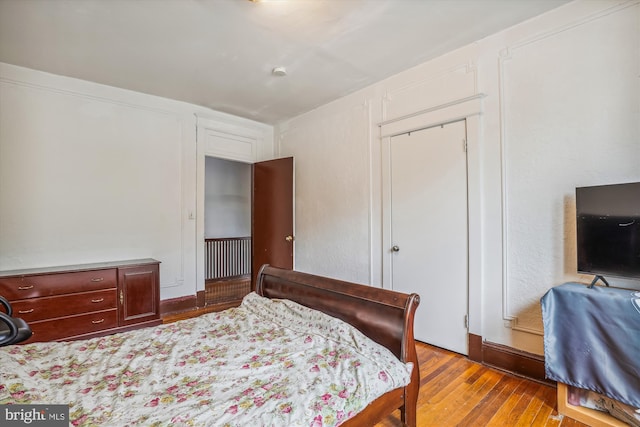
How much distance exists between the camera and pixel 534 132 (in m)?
2.32

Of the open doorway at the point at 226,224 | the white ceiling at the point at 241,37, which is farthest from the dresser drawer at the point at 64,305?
the open doorway at the point at 226,224

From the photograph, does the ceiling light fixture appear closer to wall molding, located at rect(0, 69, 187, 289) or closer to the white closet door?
the white closet door

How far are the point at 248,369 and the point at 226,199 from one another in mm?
5498

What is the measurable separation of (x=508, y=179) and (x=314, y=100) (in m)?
2.45

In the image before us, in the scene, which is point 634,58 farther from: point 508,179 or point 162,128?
point 162,128

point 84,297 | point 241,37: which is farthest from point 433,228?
point 84,297

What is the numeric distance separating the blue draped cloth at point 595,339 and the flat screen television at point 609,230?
13 centimetres

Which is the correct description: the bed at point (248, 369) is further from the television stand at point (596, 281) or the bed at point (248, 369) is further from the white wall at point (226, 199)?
the white wall at point (226, 199)

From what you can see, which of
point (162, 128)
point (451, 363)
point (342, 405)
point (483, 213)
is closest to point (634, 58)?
point (483, 213)

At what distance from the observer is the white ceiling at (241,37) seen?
2.16 meters

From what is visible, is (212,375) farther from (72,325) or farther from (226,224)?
(226,224)

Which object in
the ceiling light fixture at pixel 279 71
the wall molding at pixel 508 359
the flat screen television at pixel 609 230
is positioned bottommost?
the wall molding at pixel 508 359

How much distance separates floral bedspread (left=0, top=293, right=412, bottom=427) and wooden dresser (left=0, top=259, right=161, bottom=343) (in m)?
1.53

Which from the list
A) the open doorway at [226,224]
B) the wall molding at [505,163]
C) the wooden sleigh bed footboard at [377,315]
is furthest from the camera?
the open doorway at [226,224]
